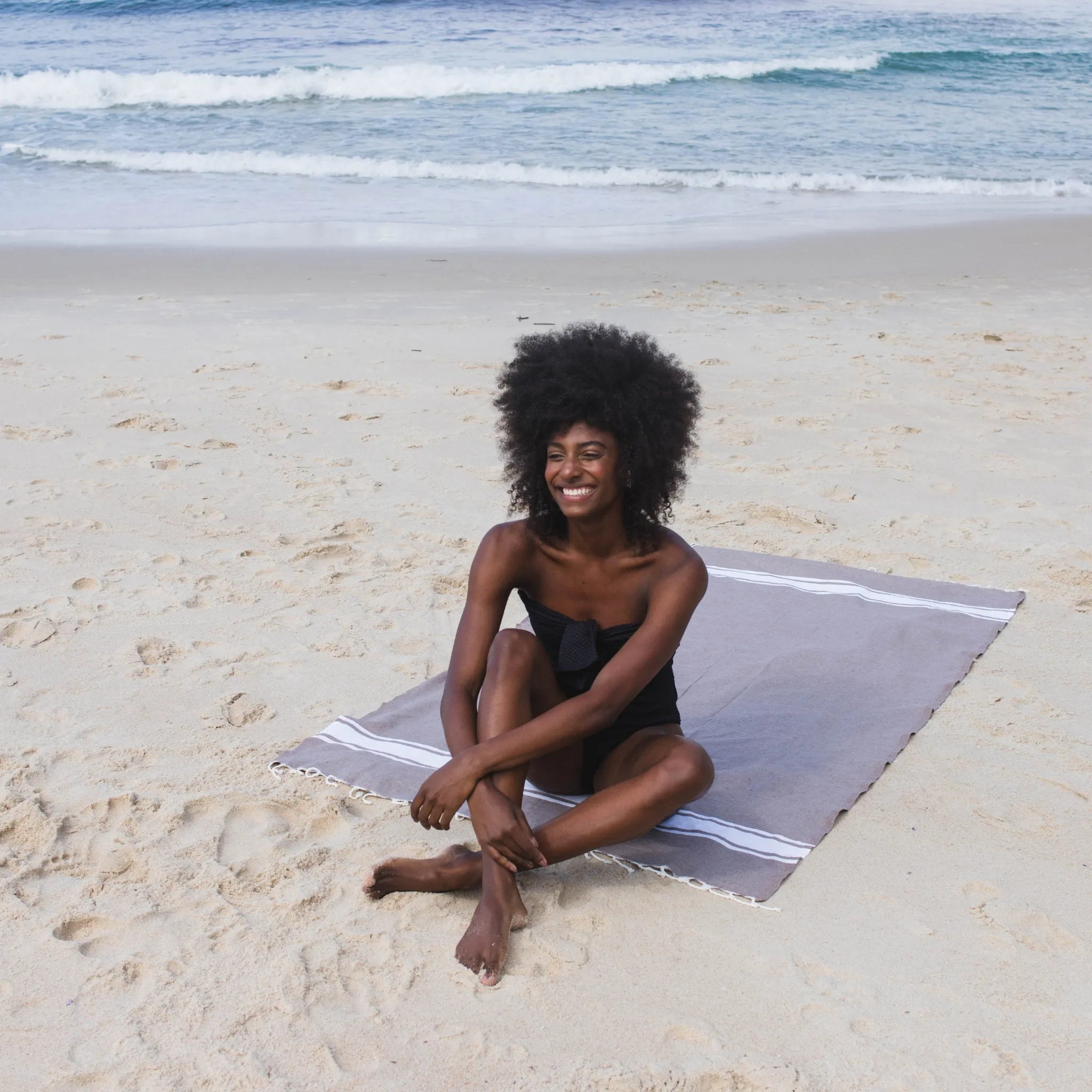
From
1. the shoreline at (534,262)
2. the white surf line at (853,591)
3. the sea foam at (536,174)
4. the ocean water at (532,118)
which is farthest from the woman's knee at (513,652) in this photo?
the sea foam at (536,174)

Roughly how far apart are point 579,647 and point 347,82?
17.4 meters

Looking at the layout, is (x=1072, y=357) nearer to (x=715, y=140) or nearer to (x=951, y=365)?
(x=951, y=365)

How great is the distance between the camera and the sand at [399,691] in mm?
2215

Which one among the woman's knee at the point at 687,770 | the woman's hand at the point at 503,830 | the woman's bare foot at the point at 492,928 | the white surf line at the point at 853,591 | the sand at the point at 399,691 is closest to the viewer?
the sand at the point at 399,691

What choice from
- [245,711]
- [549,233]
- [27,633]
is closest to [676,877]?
[245,711]

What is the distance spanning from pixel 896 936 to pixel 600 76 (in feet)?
59.8

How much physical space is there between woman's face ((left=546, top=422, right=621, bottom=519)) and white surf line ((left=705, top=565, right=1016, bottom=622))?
160 cm

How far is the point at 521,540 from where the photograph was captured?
2.88m

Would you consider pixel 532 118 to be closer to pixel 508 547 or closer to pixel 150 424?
pixel 150 424

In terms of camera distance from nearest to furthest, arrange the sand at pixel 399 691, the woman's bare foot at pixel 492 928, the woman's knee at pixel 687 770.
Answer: the sand at pixel 399 691 < the woman's bare foot at pixel 492 928 < the woman's knee at pixel 687 770

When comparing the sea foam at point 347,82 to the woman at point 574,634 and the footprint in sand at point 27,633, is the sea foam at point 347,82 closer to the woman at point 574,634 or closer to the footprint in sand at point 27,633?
the footprint in sand at point 27,633

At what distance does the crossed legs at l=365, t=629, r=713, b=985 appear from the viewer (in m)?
2.54

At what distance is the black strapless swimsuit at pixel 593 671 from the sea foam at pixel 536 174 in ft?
35.3

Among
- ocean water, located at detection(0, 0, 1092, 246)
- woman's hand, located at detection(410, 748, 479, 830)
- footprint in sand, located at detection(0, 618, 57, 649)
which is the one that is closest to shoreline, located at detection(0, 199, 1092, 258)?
ocean water, located at detection(0, 0, 1092, 246)
